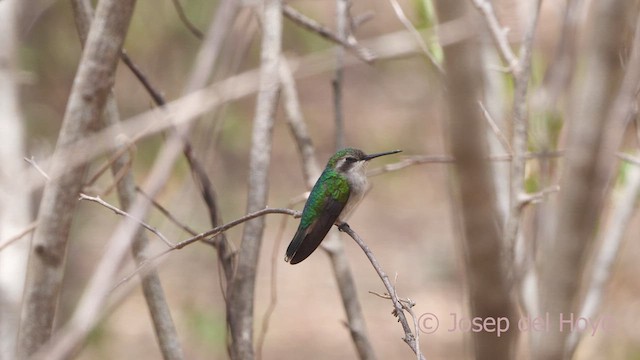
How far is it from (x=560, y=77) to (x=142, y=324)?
336 inches

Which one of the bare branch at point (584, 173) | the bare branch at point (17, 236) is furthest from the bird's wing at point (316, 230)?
the bare branch at point (584, 173)

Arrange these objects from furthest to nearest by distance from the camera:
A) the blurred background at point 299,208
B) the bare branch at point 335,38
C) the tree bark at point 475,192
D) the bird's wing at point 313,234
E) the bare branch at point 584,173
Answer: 1. the blurred background at point 299,208
2. the bare branch at point 335,38
3. the bird's wing at point 313,234
4. the bare branch at point 584,173
5. the tree bark at point 475,192

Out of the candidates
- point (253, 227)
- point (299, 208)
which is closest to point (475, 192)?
point (253, 227)

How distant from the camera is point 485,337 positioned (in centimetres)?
125

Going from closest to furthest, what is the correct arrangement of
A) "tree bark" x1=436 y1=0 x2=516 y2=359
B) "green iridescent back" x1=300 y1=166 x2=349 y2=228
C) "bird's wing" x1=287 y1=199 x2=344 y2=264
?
"tree bark" x1=436 y1=0 x2=516 y2=359 → "bird's wing" x1=287 y1=199 x2=344 y2=264 → "green iridescent back" x1=300 y1=166 x2=349 y2=228

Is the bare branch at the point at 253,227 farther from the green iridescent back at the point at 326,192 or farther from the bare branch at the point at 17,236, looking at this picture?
the bare branch at the point at 17,236

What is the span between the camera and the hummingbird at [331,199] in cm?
341

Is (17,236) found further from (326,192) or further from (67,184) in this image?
(326,192)

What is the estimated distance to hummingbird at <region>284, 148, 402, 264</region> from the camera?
3.41 m

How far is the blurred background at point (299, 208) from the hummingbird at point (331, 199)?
1.86 m

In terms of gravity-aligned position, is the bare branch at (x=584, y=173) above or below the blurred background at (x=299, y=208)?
below

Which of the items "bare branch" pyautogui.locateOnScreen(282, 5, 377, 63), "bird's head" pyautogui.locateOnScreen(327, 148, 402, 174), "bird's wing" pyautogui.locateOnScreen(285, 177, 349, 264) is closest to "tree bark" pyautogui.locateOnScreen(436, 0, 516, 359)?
"bird's wing" pyautogui.locateOnScreen(285, 177, 349, 264)

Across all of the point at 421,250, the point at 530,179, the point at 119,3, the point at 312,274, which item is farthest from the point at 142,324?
the point at 119,3

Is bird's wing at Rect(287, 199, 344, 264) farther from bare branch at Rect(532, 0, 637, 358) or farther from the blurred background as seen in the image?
the blurred background
